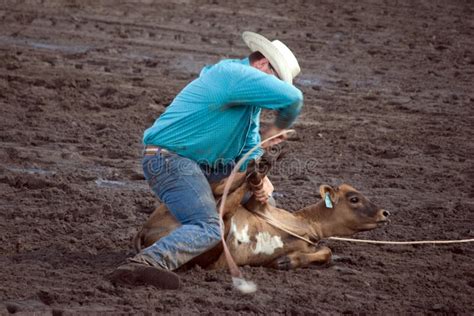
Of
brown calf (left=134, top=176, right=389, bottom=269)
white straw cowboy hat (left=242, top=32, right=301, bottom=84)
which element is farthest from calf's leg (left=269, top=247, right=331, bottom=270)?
white straw cowboy hat (left=242, top=32, right=301, bottom=84)

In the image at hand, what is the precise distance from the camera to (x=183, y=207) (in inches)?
267

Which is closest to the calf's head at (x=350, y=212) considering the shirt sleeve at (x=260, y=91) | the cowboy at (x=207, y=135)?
the cowboy at (x=207, y=135)

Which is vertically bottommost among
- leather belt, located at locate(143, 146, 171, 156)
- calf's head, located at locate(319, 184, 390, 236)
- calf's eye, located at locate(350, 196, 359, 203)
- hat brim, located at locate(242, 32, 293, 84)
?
calf's head, located at locate(319, 184, 390, 236)

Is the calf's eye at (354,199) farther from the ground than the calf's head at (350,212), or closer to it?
farther from the ground

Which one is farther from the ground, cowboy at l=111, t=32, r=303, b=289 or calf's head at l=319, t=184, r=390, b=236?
cowboy at l=111, t=32, r=303, b=289

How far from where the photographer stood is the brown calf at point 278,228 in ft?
23.0

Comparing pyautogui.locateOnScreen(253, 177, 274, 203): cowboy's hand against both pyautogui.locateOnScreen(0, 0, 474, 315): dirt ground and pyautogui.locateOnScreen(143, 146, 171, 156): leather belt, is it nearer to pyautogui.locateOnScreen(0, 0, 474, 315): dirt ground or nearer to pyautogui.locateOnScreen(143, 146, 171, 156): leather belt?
pyautogui.locateOnScreen(0, 0, 474, 315): dirt ground

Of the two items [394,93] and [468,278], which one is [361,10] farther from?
[468,278]

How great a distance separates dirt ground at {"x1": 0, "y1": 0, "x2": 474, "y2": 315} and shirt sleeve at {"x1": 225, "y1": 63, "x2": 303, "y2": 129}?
120 cm

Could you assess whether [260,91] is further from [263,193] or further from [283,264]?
[283,264]

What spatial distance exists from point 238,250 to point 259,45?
1.46 meters

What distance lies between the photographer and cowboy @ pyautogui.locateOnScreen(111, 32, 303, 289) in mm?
6621

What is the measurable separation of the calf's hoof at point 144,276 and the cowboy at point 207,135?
9 cm

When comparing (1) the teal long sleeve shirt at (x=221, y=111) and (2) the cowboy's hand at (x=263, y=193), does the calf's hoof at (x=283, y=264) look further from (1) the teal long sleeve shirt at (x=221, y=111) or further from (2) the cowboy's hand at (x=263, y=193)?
(1) the teal long sleeve shirt at (x=221, y=111)
